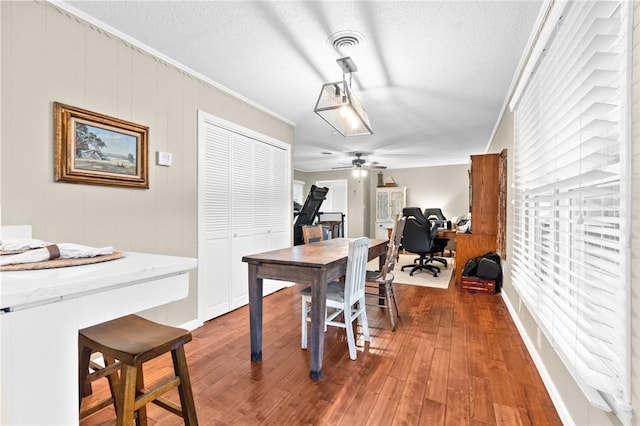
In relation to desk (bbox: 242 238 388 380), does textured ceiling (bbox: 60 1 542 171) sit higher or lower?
higher

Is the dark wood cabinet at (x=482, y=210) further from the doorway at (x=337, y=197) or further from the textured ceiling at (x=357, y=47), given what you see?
the doorway at (x=337, y=197)

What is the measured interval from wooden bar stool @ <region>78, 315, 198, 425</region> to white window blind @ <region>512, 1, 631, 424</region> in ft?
5.22

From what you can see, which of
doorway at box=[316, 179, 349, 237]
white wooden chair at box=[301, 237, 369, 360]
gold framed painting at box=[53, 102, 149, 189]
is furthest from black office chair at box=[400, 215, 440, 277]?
gold framed painting at box=[53, 102, 149, 189]

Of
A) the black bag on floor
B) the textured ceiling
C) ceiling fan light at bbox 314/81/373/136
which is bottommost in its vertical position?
the black bag on floor

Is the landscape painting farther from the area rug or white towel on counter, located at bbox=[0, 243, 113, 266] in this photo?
the area rug

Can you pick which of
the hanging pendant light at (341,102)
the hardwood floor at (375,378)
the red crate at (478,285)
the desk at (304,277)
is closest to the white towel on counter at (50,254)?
the hardwood floor at (375,378)

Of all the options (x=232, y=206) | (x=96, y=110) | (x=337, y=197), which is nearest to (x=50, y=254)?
(x=96, y=110)

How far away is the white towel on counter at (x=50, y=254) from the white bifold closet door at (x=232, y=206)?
2.05m

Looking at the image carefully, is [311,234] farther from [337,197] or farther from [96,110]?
[337,197]

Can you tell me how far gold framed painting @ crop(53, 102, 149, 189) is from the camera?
1.97 meters

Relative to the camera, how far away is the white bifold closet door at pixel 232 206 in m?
3.09

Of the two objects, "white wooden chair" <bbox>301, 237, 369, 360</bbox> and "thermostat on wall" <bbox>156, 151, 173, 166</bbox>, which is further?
"thermostat on wall" <bbox>156, 151, 173, 166</bbox>

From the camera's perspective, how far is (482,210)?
430cm

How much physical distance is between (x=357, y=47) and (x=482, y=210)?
118 inches
